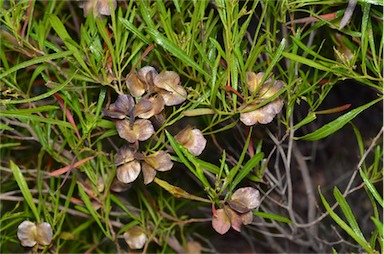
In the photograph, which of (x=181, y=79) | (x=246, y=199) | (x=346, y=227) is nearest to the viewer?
(x=346, y=227)

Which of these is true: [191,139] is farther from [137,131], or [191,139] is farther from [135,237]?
[135,237]

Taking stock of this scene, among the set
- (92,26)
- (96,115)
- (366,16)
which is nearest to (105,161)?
(96,115)

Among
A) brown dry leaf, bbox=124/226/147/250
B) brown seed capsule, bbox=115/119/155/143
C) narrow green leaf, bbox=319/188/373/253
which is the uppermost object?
brown seed capsule, bbox=115/119/155/143

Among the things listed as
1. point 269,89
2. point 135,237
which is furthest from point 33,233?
point 269,89

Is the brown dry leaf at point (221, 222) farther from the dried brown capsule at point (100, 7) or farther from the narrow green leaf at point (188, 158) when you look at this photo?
the dried brown capsule at point (100, 7)

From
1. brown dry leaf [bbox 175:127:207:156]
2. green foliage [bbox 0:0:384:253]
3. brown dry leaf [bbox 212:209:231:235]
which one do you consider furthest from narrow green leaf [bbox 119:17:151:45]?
brown dry leaf [bbox 212:209:231:235]

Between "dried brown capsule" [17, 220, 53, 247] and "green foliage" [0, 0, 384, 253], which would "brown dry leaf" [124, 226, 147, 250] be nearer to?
"green foliage" [0, 0, 384, 253]
